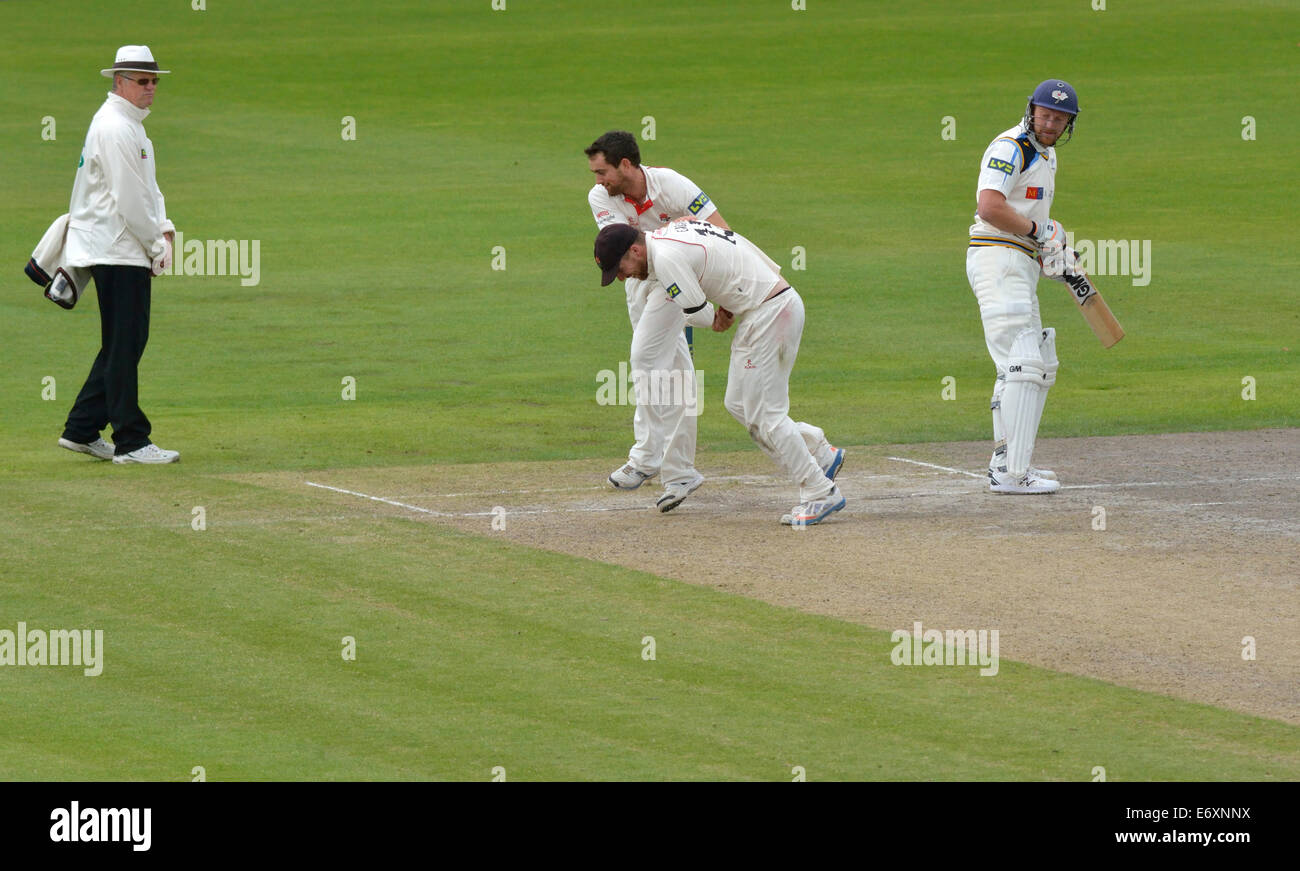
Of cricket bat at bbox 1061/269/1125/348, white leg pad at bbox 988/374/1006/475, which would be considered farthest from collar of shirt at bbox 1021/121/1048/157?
white leg pad at bbox 988/374/1006/475

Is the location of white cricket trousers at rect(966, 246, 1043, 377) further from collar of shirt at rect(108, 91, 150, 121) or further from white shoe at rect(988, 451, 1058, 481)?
collar of shirt at rect(108, 91, 150, 121)

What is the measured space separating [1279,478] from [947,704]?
574 centimetres

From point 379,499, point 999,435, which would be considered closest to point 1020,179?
point 999,435

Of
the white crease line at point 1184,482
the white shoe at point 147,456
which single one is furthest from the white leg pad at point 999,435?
the white shoe at point 147,456

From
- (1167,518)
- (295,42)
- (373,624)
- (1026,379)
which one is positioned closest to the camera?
(373,624)

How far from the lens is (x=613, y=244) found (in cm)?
1130

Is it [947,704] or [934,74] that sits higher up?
[934,74]

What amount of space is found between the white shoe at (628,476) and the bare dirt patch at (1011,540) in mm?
81

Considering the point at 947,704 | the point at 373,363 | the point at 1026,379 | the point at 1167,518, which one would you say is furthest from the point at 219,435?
the point at 947,704

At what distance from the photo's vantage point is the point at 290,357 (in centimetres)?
1962

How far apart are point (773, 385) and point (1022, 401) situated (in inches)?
73.5

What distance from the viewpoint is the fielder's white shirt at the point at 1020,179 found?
1281cm

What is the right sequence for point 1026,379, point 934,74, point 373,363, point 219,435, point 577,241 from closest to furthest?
point 1026,379 → point 219,435 → point 373,363 → point 577,241 → point 934,74

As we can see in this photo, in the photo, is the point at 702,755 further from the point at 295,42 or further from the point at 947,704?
the point at 295,42
